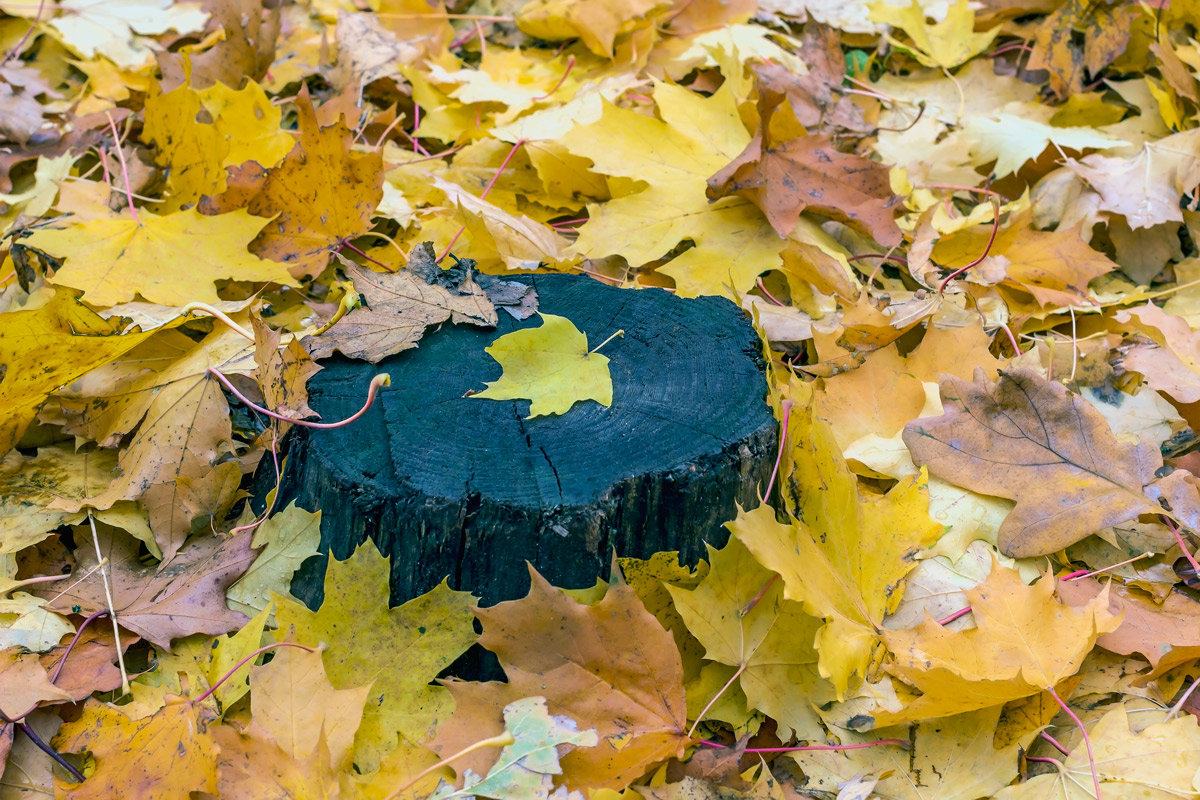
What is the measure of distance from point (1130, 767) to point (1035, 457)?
0.49 m

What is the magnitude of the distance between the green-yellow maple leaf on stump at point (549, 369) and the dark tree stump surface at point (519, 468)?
0.8 inches

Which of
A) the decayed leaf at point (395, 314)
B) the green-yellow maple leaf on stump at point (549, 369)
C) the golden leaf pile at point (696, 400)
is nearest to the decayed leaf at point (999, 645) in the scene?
the golden leaf pile at point (696, 400)

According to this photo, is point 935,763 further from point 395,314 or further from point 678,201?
point 678,201

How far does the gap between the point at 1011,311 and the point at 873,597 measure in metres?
0.91

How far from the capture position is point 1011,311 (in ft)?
6.74

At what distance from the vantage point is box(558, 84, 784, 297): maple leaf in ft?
6.50

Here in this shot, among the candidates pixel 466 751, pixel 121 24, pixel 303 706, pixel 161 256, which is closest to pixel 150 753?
pixel 303 706

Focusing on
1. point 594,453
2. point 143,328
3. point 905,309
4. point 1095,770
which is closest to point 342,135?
point 143,328

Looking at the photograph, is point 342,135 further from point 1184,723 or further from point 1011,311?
point 1184,723

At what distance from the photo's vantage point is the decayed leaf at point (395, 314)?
1.56 meters

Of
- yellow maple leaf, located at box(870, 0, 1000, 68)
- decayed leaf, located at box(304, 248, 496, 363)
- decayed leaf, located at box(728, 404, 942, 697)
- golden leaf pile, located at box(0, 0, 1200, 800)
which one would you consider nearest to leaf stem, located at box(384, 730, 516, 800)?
golden leaf pile, located at box(0, 0, 1200, 800)

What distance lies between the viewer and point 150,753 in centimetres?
131

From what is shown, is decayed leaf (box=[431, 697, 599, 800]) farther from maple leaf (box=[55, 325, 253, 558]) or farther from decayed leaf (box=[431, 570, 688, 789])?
maple leaf (box=[55, 325, 253, 558])

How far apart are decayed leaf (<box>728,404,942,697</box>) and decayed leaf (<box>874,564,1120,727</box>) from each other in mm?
70
